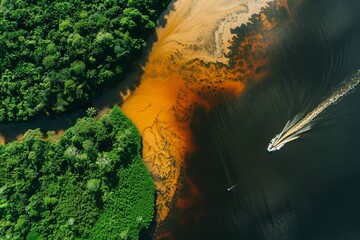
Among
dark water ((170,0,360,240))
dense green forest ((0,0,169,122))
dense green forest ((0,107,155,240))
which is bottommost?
dark water ((170,0,360,240))

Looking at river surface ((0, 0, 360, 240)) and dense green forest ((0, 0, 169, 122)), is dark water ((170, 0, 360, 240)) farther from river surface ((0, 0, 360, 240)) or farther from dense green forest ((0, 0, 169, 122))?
dense green forest ((0, 0, 169, 122))

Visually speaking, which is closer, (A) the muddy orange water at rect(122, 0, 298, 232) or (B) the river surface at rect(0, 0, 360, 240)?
(B) the river surface at rect(0, 0, 360, 240)

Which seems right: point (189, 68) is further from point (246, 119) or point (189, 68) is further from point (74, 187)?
point (74, 187)

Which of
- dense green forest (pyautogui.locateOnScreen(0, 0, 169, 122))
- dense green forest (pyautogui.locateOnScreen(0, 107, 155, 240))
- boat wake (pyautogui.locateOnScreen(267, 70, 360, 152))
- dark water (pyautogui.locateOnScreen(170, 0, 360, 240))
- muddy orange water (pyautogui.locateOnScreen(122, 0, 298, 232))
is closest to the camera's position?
dense green forest (pyautogui.locateOnScreen(0, 107, 155, 240))

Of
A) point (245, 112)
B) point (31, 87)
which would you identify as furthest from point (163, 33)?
point (31, 87)

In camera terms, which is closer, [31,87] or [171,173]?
[31,87]

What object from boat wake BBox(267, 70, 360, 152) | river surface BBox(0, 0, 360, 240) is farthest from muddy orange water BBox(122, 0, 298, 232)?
boat wake BBox(267, 70, 360, 152)

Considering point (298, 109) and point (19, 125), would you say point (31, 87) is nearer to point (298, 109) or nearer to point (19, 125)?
point (19, 125)
